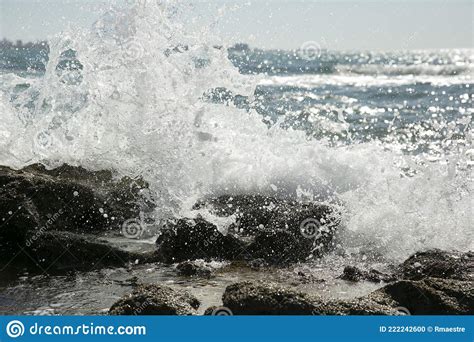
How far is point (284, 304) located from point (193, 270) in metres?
1.27

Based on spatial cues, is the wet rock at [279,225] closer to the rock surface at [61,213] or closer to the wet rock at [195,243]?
the wet rock at [195,243]

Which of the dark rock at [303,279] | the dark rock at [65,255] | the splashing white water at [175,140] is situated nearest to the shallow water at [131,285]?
the dark rock at [303,279]

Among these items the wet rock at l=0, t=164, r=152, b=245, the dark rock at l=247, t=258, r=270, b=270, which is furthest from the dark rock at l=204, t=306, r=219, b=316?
the wet rock at l=0, t=164, r=152, b=245

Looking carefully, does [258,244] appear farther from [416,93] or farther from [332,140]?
[416,93]

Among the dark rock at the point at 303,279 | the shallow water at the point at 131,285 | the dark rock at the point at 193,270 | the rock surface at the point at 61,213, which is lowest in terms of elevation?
the dark rock at the point at 303,279

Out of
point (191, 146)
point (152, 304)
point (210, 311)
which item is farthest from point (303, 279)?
point (191, 146)

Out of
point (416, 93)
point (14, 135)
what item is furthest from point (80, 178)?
point (416, 93)

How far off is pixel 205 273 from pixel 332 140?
28.9 ft

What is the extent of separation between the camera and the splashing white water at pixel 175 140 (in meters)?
6.51

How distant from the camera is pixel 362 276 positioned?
191 inches

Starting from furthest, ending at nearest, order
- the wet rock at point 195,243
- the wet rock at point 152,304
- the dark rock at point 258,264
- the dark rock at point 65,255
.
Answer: the wet rock at point 195,243 < the dark rock at point 258,264 < the dark rock at point 65,255 < the wet rock at point 152,304

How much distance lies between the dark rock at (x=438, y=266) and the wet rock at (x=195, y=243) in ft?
4.63

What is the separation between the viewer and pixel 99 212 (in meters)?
5.75

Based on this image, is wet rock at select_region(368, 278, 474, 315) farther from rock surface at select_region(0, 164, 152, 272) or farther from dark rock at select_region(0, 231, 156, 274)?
rock surface at select_region(0, 164, 152, 272)
